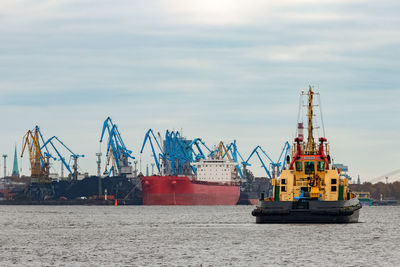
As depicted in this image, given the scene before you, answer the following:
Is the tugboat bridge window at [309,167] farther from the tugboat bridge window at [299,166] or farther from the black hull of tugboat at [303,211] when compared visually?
the black hull of tugboat at [303,211]

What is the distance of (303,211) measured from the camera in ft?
238

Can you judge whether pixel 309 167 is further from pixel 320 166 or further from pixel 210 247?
pixel 210 247

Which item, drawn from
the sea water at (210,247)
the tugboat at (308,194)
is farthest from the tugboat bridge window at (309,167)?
the sea water at (210,247)

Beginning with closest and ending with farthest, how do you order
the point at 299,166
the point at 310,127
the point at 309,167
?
the point at 309,167 < the point at 299,166 < the point at 310,127

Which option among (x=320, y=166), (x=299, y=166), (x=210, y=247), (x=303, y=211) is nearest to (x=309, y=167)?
(x=299, y=166)

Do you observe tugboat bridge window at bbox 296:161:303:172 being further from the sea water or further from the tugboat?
the sea water

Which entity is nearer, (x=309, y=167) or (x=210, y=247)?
(x=210, y=247)

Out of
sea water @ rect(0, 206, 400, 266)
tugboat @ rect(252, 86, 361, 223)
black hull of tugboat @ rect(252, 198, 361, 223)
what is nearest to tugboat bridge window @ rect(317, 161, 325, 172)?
tugboat @ rect(252, 86, 361, 223)

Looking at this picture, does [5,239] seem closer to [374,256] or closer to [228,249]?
[228,249]

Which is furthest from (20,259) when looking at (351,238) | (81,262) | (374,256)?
(351,238)

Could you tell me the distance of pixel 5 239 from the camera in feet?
229

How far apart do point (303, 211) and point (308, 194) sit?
2.28 m

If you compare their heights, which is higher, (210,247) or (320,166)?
(320,166)

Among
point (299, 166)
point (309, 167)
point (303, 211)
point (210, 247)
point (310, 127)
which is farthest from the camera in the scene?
point (310, 127)
